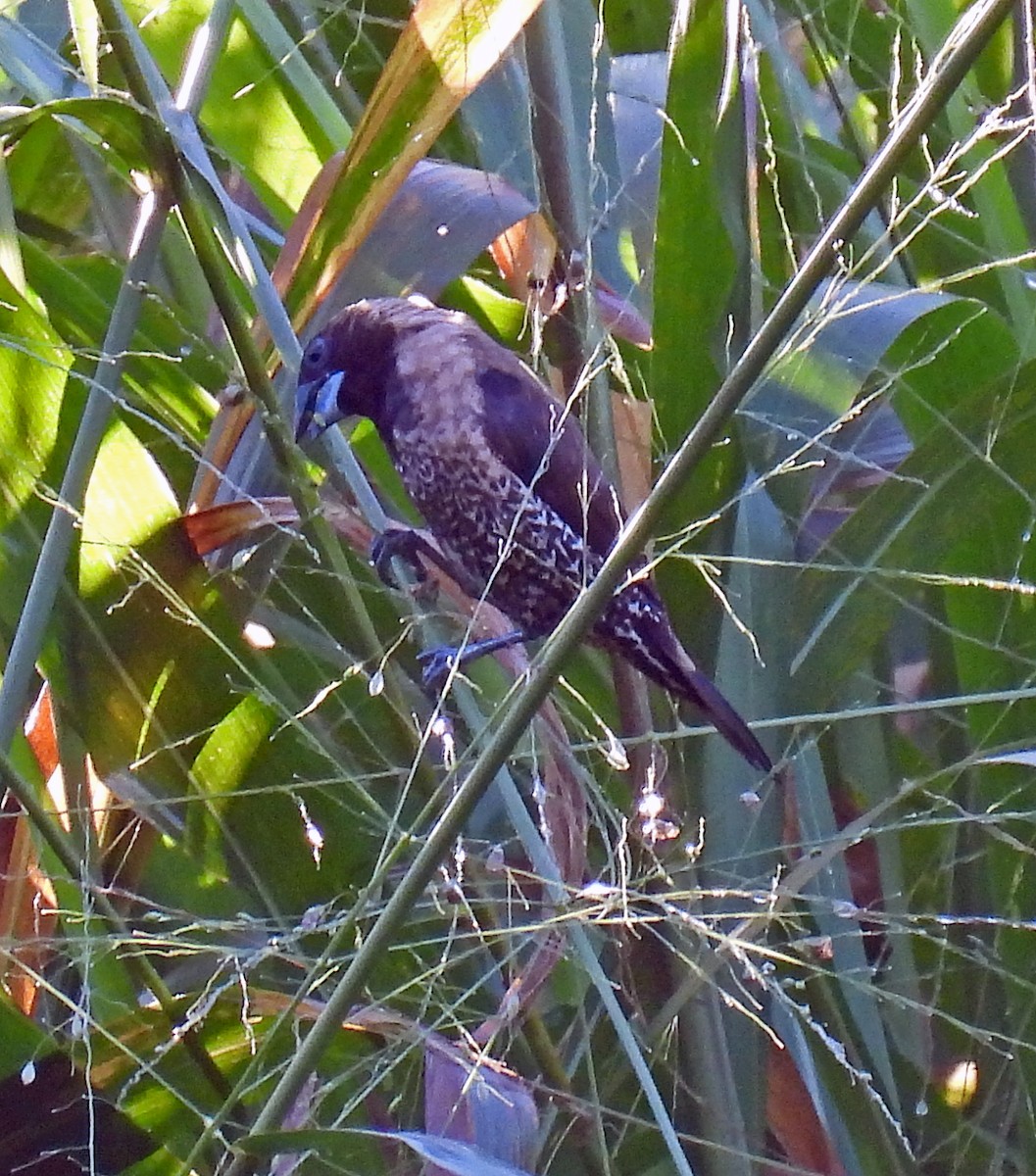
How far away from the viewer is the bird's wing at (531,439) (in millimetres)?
1323

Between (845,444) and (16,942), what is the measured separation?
92 centimetres

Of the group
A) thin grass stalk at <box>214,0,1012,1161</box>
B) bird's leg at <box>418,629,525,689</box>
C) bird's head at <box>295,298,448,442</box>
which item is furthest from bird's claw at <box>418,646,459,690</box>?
thin grass stalk at <box>214,0,1012,1161</box>

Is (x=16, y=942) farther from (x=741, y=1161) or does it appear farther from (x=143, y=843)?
(x=741, y=1161)

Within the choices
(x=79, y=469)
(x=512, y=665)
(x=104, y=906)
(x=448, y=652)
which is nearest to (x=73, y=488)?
(x=79, y=469)

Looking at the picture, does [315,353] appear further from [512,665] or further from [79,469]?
[79,469]

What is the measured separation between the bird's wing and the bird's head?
0.52ft

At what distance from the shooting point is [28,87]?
3.40 ft

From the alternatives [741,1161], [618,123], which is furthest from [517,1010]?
[618,123]

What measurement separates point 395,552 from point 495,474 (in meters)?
0.16

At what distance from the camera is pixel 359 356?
1.51 meters

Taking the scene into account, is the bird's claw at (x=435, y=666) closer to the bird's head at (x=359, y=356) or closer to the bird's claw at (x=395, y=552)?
the bird's claw at (x=395, y=552)

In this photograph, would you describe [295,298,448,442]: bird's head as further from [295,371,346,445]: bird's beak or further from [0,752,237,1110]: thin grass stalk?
[0,752,237,1110]: thin grass stalk

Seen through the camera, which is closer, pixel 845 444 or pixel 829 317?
pixel 829 317

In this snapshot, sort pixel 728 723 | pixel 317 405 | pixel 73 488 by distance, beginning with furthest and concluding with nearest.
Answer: pixel 317 405 < pixel 728 723 < pixel 73 488
